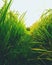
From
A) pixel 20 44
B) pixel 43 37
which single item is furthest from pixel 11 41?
pixel 43 37

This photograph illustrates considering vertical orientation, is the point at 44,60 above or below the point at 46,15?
below

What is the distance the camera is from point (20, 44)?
32.8 inches

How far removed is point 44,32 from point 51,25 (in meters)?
0.05

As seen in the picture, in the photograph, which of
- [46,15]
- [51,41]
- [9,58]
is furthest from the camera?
[46,15]

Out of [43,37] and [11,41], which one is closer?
[11,41]

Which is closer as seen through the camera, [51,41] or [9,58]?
[9,58]

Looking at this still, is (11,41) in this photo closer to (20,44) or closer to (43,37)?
(20,44)

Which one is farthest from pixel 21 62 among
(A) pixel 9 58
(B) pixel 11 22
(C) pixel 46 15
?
(C) pixel 46 15

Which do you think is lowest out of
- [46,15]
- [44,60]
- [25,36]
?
[44,60]

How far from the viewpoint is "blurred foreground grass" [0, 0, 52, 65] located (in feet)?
2.64

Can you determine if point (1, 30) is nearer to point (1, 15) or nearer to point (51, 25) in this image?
point (1, 15)

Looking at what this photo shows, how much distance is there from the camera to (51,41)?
0.91 m

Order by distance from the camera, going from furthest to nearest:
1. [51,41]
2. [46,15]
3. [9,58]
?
[46,15]
[51,41]
[9,58]

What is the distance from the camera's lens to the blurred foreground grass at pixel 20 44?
0.80 m
